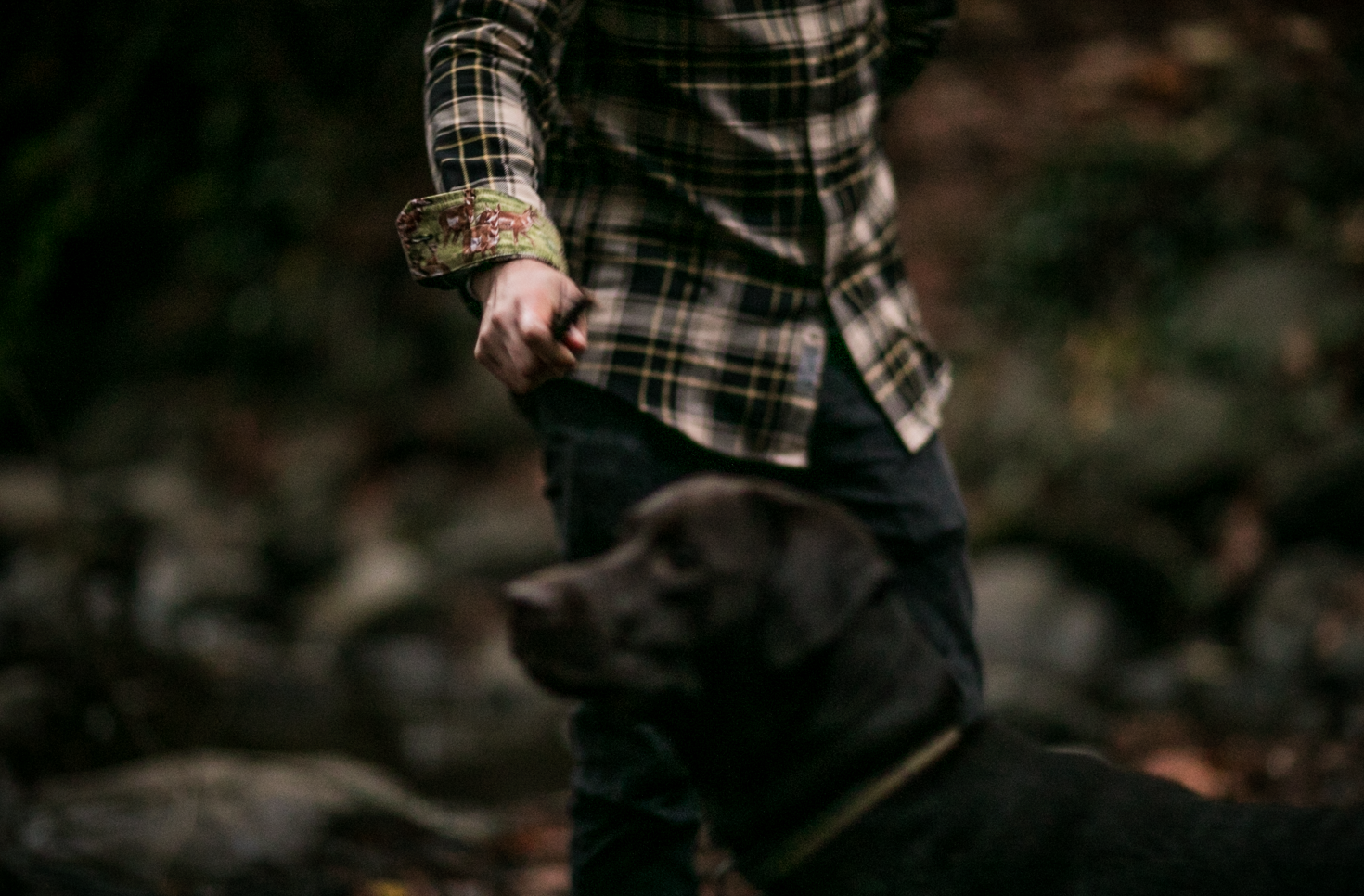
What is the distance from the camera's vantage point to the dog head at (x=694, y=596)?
1.42m

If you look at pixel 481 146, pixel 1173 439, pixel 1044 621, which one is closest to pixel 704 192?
pixel 481 146

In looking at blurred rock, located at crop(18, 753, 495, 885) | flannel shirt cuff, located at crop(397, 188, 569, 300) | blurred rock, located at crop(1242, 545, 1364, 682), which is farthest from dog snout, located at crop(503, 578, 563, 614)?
blurred rock, located at crop(1242, 545, 1364, 682)

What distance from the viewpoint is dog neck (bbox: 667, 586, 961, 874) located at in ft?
4.68

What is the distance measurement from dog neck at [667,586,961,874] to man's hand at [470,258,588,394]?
0.48 meters

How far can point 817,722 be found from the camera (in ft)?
4.69

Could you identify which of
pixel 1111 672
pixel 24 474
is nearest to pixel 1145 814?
pixel 1111 672

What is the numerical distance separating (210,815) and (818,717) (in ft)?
7.49

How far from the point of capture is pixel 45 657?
505cm

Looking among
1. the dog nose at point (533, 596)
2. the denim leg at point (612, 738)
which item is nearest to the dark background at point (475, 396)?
the denim leg at point (612, 738)

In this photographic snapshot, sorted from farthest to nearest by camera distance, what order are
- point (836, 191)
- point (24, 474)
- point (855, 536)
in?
point (24, 474), point (836, 191), point (855, 536)

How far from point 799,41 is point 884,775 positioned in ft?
3.63

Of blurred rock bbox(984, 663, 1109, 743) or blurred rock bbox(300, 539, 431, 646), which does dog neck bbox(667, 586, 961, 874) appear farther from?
blurred rock bbox(300, 539, 431, 646)

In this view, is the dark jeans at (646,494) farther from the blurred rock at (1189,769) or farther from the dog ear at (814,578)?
the blurred rock at (1189,769)

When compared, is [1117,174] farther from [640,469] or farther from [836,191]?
[640,469]
